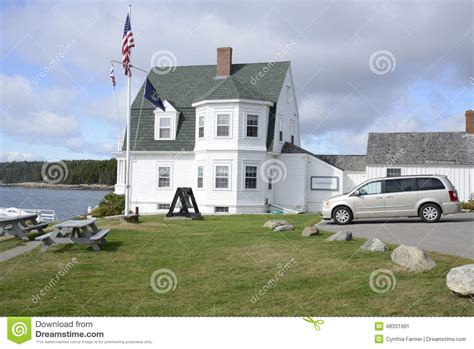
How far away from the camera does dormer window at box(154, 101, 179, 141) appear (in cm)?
3319

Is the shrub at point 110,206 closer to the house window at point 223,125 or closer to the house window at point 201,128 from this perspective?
the house window at point 201,128

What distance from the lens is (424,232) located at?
1641cm

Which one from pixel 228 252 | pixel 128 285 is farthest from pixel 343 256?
pixel 128 285

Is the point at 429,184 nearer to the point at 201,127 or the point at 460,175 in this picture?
the point at 460,175

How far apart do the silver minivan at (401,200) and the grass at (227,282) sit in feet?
17.8

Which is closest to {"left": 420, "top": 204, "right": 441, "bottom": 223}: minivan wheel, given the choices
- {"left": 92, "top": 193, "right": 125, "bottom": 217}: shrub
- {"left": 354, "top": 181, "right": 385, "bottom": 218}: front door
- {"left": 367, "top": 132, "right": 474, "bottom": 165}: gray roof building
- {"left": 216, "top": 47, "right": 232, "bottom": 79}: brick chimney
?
{"left": 354, "top": 181, "right": 385, "bottom": 218}: front door

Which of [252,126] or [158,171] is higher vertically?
[252,126]

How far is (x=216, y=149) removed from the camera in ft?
99.7

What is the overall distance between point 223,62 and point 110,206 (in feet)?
40.2

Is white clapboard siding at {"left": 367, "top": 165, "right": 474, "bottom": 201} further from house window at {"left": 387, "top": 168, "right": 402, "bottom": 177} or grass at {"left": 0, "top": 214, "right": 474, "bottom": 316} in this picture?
grass at {"left": 0, "top": 214, "right": 474, "bottom": 316}

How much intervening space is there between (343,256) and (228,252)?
3102 millimetres

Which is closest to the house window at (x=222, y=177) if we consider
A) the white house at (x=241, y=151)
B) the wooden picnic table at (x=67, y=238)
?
the white house at (x=241, y=151)

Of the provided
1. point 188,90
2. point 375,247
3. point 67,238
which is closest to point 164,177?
point 188,90

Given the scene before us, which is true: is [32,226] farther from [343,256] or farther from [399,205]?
[399,205]
